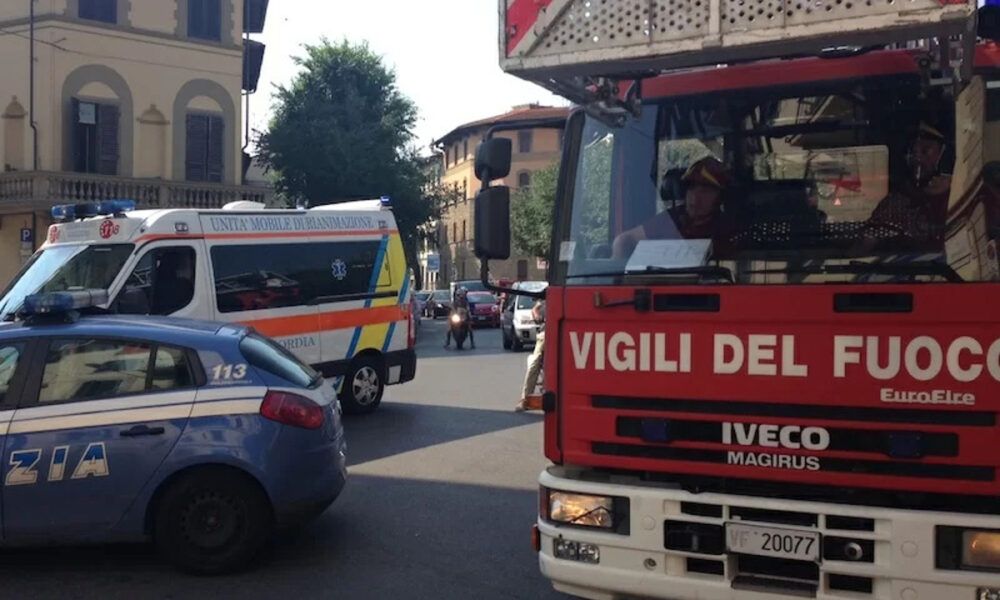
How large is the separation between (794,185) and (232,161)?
27.2 meters

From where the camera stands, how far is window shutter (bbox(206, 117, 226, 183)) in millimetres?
29141

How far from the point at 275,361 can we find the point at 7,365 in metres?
1.55

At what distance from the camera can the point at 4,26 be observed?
86.7 ft

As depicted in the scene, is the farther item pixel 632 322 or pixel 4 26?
pixel 4 26

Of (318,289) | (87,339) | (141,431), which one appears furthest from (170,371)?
(318,289)

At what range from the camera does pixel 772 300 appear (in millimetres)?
4082

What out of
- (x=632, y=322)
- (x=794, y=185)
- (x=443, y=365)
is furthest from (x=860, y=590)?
Answer: (x=443, y=365)

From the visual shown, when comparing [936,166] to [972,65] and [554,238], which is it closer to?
[972,65]

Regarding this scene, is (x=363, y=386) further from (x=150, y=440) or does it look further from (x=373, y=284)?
(x=150, y=440)

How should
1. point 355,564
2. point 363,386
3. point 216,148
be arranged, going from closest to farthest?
point 355,564 < point 363,386 < point 216,148

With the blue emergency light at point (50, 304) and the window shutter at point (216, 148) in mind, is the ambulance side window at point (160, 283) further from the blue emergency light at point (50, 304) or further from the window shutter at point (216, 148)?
the window shutter at point (216, 148)

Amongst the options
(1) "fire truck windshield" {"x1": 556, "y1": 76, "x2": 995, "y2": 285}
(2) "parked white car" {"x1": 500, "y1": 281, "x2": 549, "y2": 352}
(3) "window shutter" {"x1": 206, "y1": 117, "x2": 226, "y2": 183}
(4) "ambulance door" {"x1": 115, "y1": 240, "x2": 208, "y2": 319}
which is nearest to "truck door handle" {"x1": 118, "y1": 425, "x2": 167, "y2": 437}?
(1) "fire truck windshield" {"x1": 556, "y1": 76, "x2": 995, "y2": 285}

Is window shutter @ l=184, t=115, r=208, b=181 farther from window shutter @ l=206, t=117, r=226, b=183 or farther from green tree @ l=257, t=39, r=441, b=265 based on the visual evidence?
green tree @ l=257, t=39, r=441, b=265

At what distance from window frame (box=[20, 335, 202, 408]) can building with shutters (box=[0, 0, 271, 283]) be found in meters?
22.0
